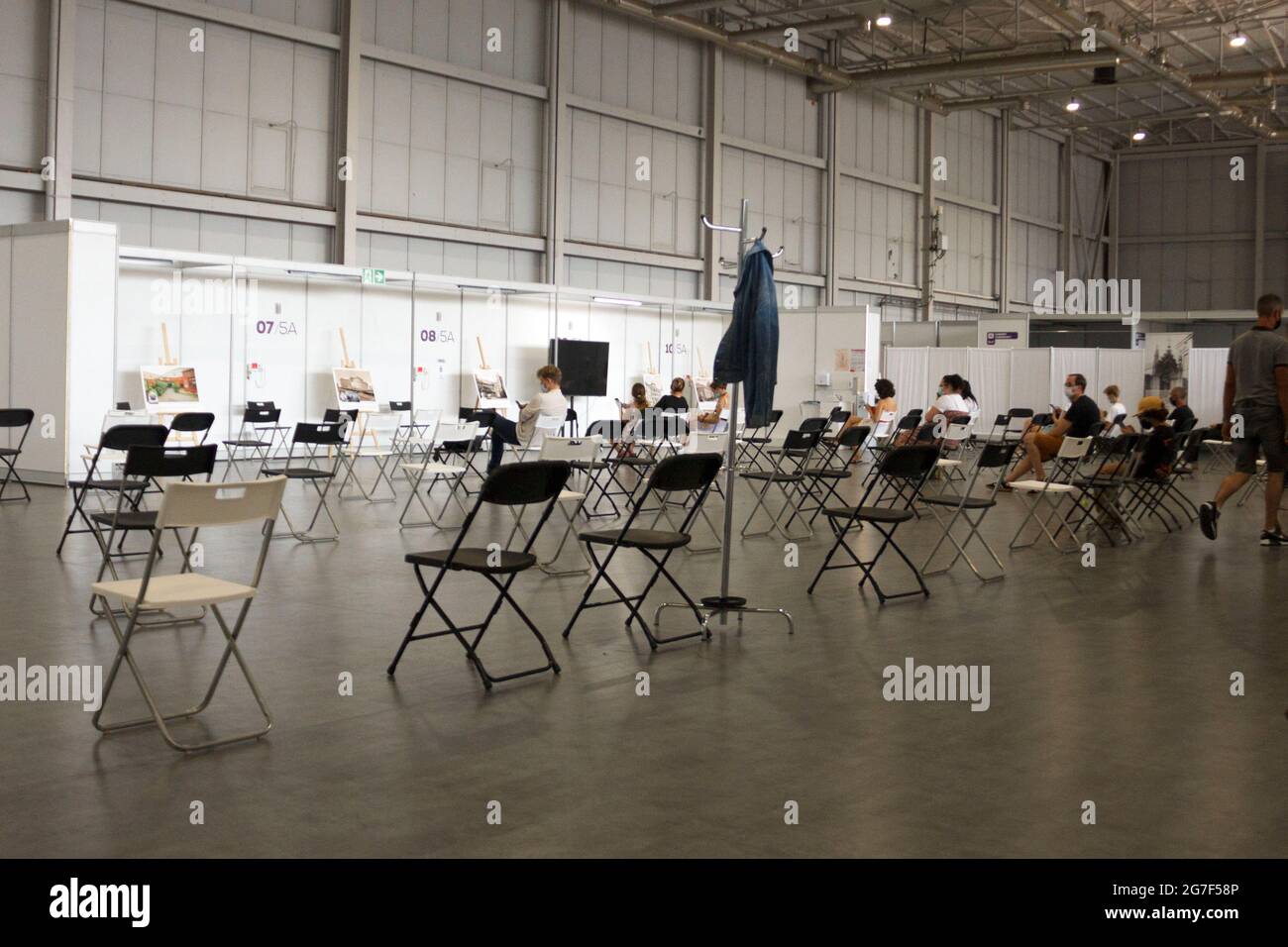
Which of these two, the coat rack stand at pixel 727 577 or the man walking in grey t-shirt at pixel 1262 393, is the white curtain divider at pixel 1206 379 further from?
the coat rack stand at pixel 727 577

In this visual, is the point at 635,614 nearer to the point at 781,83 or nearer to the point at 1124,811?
the point at 1124,811

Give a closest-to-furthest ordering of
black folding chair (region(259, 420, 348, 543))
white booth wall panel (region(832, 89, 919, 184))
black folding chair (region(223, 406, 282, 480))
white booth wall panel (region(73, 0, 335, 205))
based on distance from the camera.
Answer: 1. black folding chair (region(259, 420, 348, 543))
2. black folding chair (region(223, 406, 282, 480))
3. white booth wall panel (region(73, 0, 335, 205))
4. white booth wall panel (region(832, 89, 919, 184))

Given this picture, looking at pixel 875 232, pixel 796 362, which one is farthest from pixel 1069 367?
pixel 875 232

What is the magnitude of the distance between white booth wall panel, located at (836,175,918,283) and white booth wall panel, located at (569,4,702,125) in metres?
4.76

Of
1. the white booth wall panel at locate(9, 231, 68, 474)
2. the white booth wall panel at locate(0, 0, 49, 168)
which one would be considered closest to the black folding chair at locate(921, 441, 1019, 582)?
the white booth wall panel at locate(9, 231, 68, 474)

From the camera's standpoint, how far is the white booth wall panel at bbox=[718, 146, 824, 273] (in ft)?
77.1

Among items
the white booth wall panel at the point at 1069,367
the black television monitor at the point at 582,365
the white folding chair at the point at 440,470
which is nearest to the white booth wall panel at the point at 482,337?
the black television monitor at the point at 582,365

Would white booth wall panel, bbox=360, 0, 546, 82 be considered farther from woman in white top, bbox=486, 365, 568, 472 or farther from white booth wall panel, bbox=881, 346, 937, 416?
woman in white top, bbox=486, 365, 568, 472

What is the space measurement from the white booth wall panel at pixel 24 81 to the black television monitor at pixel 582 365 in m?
7.66

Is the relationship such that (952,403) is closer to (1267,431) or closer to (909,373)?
(1267,431)

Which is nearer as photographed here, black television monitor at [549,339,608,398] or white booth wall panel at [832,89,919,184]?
black television monitor at [549,339,608,398]

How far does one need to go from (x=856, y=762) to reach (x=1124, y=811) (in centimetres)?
78

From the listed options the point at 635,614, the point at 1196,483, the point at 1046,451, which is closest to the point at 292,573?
the point at 635,614

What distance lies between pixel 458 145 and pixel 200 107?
4155 millimetres
